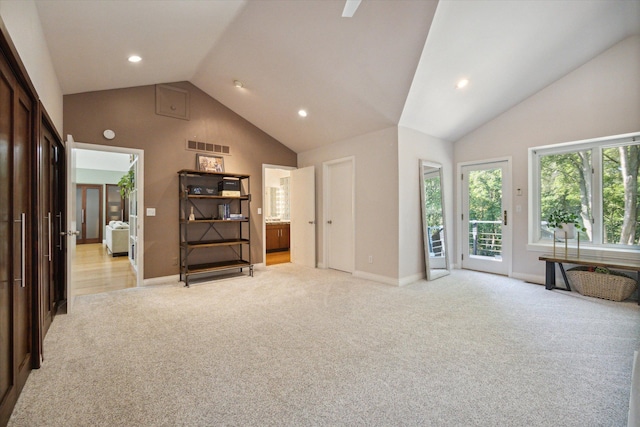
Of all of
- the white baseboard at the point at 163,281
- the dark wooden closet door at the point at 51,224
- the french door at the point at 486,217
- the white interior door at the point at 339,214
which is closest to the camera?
the dark wooden closet door at the point at 51,224

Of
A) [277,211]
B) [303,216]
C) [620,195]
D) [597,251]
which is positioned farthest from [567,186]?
[277,211]

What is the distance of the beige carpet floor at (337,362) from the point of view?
1619 mm

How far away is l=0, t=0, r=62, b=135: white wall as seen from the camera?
172 cm

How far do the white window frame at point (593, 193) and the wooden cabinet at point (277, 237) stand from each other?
17.3 feet

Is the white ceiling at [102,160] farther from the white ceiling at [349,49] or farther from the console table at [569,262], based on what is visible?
the console table at [569,262]

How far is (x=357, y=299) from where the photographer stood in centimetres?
364

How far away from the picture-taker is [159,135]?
453 centimetres

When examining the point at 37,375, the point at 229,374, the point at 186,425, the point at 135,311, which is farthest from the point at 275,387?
the point at 135,311

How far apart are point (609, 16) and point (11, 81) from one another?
549 cm

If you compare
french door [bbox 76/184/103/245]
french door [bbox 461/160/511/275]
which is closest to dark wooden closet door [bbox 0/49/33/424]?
french door [bbox 461/160/511/275]

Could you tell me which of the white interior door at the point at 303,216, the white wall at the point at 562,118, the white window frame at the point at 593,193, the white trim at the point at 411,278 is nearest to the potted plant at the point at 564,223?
the white window frame at the point at 593,193

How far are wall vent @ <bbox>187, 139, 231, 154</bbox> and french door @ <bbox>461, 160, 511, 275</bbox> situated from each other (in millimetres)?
4421

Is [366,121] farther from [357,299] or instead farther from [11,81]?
[11,81]

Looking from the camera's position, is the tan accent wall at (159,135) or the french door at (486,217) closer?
the tan accent wall at (159,135)
